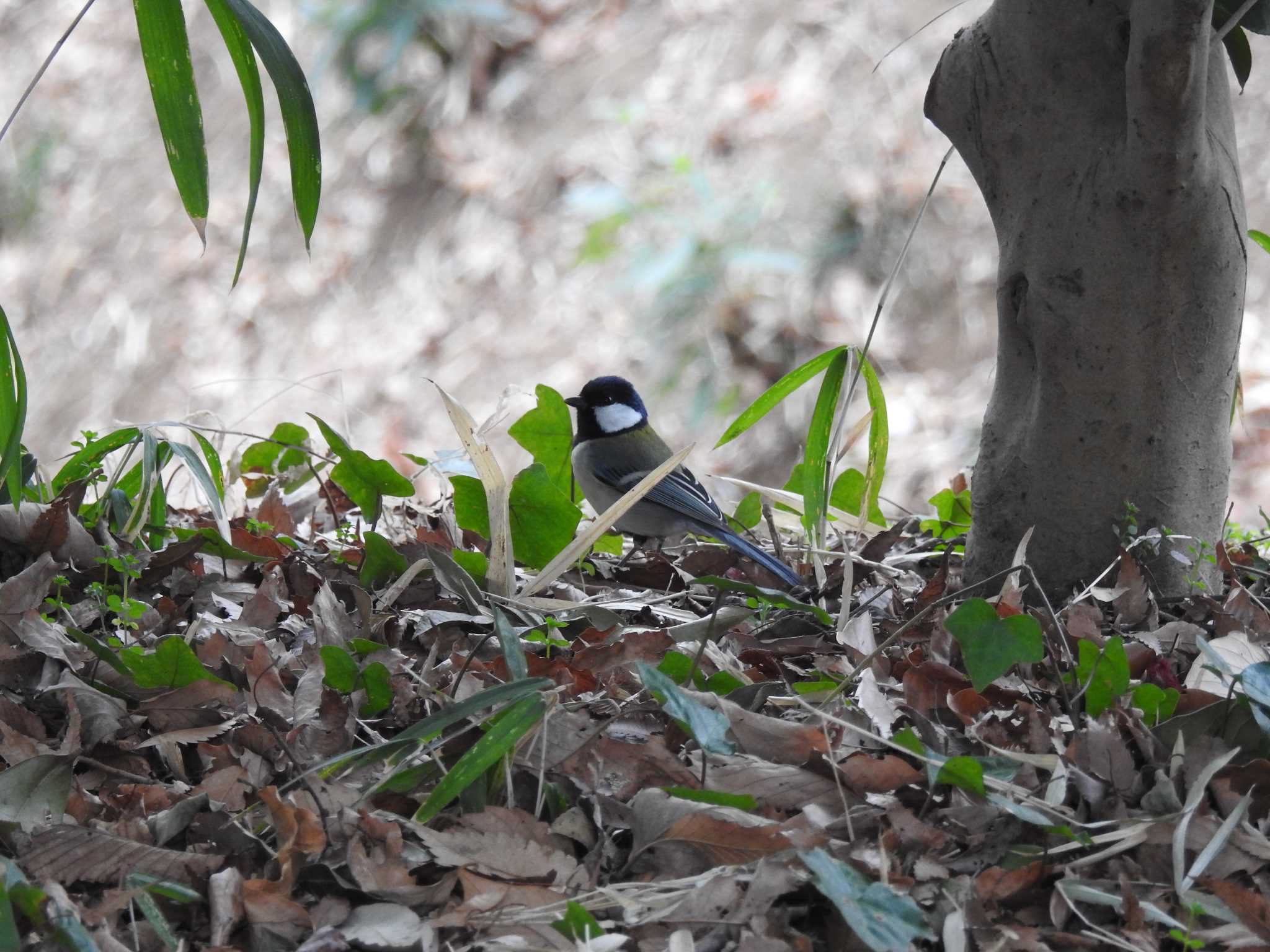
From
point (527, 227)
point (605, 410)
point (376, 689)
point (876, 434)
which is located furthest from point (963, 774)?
point (527, 227)

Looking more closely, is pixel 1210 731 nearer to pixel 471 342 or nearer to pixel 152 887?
pixel 152 887

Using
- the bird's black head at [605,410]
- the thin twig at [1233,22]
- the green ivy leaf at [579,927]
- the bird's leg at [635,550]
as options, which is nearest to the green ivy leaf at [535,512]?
the bird's leg at [635,550]

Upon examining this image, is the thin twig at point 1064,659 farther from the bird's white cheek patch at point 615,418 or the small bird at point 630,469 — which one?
the bird's white cheek patch at point 615,418

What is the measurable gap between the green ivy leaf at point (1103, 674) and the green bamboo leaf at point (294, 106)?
54.5 inches

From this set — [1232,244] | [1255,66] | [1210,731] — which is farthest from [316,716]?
[1255,66]

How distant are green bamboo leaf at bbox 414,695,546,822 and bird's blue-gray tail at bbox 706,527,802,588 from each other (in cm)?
128

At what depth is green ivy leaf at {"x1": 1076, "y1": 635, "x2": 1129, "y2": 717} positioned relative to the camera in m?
1.73

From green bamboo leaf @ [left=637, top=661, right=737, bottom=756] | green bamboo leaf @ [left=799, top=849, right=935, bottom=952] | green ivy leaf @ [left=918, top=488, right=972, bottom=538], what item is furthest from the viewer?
green ivy leaf @ [left=918, top=488, right=972, bottom=538]

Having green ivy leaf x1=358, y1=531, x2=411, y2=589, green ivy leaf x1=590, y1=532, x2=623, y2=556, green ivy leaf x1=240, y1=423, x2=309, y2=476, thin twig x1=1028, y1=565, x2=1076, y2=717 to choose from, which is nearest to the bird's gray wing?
green ivy leaf x1=590, y1=532, x2=623, y2=556

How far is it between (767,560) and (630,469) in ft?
4.94

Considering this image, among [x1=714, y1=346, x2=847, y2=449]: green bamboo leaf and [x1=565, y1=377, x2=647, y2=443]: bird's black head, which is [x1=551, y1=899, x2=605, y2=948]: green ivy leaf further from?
[x1=565, y1=377, x2=647, y2=443]: bird's black head

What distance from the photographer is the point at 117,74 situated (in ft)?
33.8

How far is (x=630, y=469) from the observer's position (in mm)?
4238

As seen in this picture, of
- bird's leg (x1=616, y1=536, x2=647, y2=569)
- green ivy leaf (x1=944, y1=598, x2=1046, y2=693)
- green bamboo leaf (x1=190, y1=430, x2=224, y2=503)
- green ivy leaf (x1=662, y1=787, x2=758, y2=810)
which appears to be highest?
green bamboo leaf (x1=190, y1=430, x2=224, y2=503)
